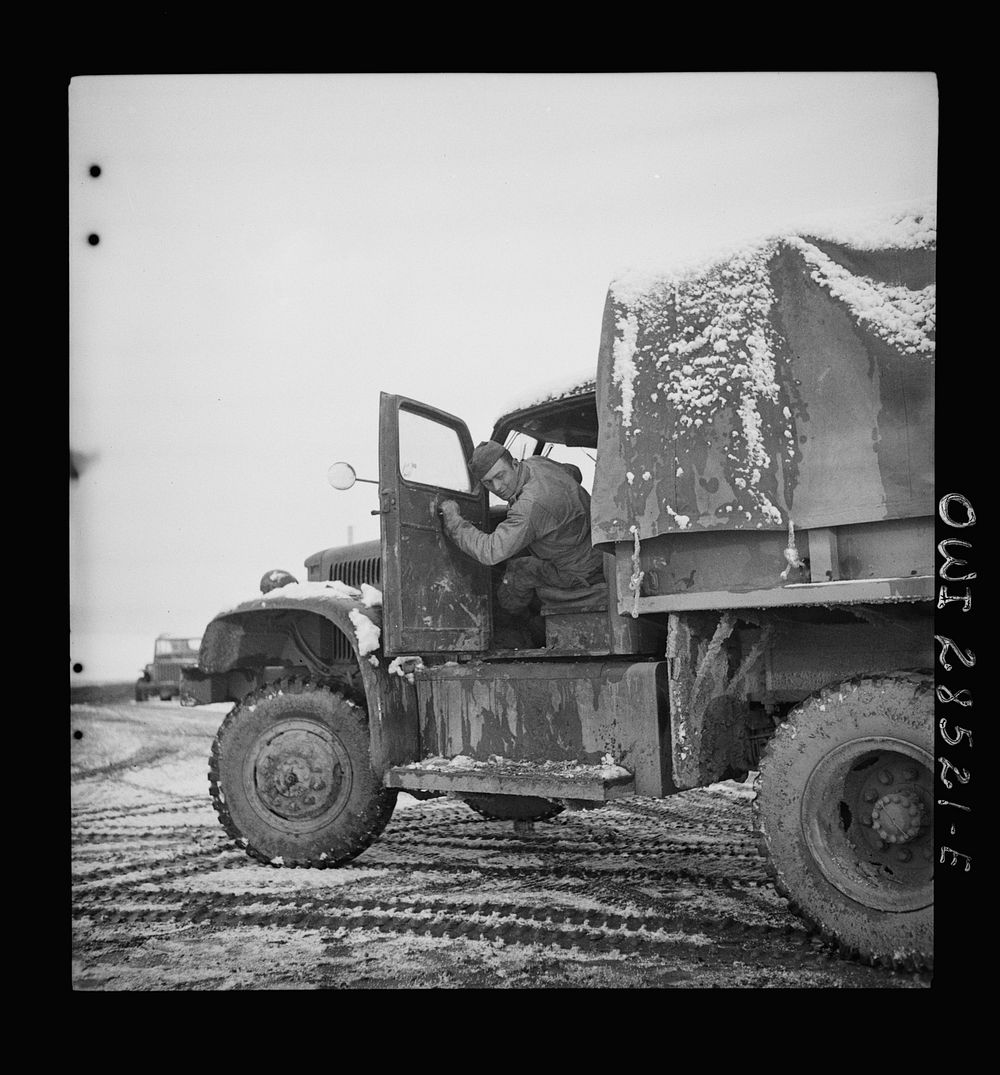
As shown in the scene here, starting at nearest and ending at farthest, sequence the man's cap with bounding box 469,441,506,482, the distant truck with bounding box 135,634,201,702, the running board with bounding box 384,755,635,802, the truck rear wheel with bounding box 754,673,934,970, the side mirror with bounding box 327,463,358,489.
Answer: the truck rear wheel with bounding box 754,673,934,970 < the running board with bounding box 384,755,635,802 < the side mirror with bounding box 327,463,358,489 < the man's cap with bounding box 469,441,506,482 < the distant truck with bounding box 135,634,201,702

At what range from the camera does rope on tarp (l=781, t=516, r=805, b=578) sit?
3.29 metres

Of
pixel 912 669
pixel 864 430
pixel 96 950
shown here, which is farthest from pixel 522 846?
pixel 864 430

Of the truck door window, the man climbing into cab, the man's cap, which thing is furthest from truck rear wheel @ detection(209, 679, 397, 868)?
the man's cap

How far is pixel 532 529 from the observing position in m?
4.28

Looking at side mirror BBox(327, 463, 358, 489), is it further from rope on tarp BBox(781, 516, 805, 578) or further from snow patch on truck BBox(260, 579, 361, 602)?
rope on tarp BBox(781, 516, 805, 578)

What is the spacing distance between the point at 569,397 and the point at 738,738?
5.38 feet

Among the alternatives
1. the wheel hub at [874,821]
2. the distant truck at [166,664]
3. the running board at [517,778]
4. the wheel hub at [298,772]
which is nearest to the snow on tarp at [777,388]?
the wheel hub at [874,821]

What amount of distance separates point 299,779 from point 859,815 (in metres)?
2.52

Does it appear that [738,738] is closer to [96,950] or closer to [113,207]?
[96,950]

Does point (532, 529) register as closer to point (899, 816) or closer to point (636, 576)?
point (636, 576)

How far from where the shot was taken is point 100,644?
3.75m

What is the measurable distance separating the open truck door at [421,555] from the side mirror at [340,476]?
0.93 feet

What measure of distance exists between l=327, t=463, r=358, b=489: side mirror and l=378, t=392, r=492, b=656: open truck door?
28 centimetres

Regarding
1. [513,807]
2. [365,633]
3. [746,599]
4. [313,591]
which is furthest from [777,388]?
[513,807]
